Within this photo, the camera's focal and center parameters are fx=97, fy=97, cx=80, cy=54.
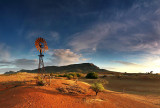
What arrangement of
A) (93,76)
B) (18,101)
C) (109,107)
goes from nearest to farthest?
(18,101) < (109,107) < (93,76)

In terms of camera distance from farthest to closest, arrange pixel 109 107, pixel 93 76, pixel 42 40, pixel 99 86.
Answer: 1. pixel 93 76
2. pixel 42 40
3. pixel 99 86
4. pixel 109 107

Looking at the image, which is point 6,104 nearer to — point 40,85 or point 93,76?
point 40,85

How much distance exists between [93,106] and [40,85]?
746 centimetres

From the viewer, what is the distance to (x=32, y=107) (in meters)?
7.25

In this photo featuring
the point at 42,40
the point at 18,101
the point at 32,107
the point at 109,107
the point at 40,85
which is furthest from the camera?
the point at 42,40

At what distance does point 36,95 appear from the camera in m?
8.86

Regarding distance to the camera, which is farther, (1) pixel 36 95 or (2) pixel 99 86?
(2) pixel 99 86

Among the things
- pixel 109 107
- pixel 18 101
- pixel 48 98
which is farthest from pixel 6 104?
pixel 109 107

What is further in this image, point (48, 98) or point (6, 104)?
point (48, 98)

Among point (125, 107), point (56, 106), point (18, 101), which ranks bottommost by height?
point (125, 107)

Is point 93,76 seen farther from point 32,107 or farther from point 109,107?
point 32,107

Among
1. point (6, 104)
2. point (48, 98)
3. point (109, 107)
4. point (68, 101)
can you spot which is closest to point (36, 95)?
point (48, 98)

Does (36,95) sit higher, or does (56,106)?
(36,95)

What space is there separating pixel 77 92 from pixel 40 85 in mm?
4839
